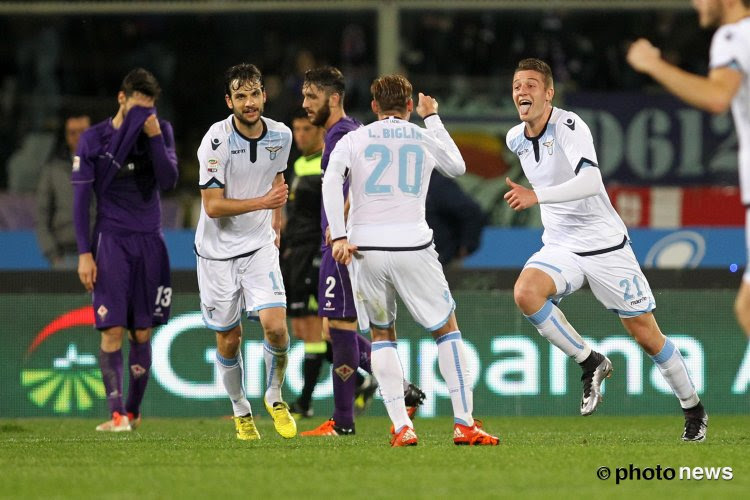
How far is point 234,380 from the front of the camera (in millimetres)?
8656

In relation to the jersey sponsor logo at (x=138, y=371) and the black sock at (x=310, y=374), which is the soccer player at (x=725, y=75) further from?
the black sock at (x=310, y=374)

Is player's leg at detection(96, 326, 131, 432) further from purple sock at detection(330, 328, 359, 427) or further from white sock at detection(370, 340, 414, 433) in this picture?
white sock at detection(370, 340, 414, 433)

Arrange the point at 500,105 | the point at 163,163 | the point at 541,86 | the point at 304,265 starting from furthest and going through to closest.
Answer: the point at 500,105
the point at 304,265
the point at 163,163
the point at 541,86

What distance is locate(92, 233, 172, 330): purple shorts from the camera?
960cm

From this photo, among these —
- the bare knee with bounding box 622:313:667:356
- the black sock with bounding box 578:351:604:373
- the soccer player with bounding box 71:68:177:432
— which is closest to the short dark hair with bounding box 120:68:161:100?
the soccer player with bounding box 71:68:177:432

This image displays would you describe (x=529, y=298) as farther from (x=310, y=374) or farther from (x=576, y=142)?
(x=310, y=374)

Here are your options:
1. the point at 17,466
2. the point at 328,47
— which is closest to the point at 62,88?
the point at 328,47

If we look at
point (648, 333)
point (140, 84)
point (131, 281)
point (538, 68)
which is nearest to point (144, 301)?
point (131, 281)

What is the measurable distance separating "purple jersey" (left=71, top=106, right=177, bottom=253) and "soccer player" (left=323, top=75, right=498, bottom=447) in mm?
Result: 2247

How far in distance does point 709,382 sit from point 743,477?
489 centimetres

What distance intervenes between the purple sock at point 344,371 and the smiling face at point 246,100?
136 centimetres

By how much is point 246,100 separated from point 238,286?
42.4 inches

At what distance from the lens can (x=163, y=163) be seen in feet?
31.1

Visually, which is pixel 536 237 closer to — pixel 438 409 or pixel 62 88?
pixel 438 409
